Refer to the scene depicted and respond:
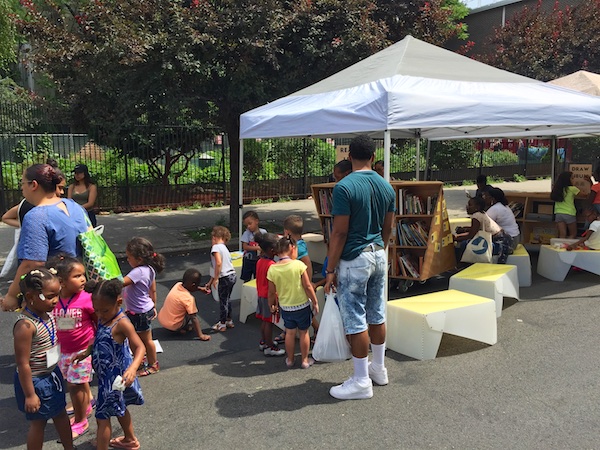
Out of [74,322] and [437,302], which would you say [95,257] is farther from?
[437,302]

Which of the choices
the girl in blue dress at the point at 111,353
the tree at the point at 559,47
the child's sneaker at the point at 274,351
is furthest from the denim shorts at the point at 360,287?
the tree at the point at 559,47

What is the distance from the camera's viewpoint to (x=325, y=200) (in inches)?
276

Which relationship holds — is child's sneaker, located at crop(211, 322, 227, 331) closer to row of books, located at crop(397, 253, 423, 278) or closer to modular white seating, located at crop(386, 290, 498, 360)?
modular white seating, located at crop(386, 290, 498, 360)

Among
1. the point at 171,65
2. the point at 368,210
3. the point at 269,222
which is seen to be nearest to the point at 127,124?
the point at 171,65

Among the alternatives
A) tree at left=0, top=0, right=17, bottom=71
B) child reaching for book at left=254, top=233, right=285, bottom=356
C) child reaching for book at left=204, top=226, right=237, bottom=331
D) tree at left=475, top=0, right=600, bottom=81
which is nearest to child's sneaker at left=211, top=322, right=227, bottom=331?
child reaching for book at left=204, top=226, right=237, bottom=331

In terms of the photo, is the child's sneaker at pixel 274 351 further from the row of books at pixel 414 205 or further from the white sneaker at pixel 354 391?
the row of books at pixel 414 205

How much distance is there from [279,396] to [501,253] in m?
Result: 4.25

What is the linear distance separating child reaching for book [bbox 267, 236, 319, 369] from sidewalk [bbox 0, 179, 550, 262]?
18.0 ft

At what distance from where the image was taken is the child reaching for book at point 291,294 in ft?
14.1

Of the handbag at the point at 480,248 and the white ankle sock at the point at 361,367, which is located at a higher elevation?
the handbag at the point at 480,248

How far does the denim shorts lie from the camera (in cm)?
365

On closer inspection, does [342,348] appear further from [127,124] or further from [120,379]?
[127,124]

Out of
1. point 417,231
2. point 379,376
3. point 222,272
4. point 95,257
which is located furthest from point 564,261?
point 95,257

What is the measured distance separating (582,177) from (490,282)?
4765 mm
